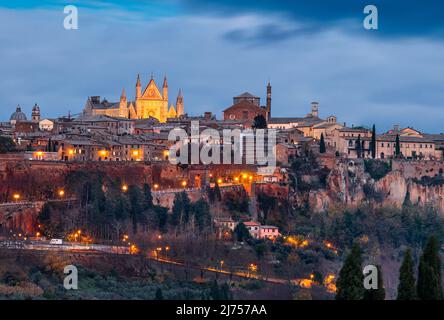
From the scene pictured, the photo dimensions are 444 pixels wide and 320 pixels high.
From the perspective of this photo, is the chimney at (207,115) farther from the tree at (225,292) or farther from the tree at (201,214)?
the tree at (225,292)

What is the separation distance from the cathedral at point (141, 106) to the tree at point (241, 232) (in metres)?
27.9

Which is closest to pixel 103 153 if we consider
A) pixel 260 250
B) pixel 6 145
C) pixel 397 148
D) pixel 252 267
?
pixel 6 145

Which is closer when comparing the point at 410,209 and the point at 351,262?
the point at 351,262

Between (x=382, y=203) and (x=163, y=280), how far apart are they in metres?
21.8

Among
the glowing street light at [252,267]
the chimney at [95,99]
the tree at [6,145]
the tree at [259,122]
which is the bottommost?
the glowing street light at [252,267]

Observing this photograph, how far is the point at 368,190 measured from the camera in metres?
66.1

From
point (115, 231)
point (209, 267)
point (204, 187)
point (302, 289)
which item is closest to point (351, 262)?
point (302, 289)

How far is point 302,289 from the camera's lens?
4556 cm

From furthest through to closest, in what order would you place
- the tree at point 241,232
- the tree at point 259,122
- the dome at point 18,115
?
the dome at point 18,115 < the tree at point 259,122 < the tree at point 241,232

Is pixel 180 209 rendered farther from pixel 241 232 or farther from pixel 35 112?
pixel 35 112

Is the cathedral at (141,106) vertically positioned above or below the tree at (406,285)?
above

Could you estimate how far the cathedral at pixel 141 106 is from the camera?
81.5 meters

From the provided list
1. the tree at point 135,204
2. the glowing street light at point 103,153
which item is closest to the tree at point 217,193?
the tree at point 135,204

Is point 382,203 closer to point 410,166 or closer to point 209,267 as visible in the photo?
point 410,166
